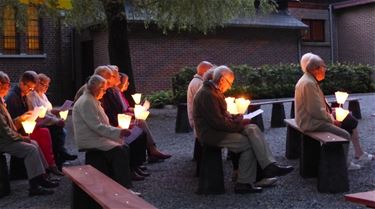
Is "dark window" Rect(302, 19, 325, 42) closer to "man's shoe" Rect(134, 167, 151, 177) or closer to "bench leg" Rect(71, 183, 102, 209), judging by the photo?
"man's shoe" Rect(134, 167, 151, 177)

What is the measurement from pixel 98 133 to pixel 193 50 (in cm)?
1775

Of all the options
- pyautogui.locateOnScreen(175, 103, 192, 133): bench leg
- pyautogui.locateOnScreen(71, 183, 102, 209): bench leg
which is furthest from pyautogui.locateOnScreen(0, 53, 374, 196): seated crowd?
pyautogui.locateOnScreen(175, 103, 192, 133): bench leg

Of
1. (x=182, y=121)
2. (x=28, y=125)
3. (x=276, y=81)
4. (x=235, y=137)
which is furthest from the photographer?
(x=276, y=81)

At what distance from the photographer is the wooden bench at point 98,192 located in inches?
188

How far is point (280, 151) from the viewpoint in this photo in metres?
10.1

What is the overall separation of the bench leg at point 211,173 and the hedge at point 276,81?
12743mm

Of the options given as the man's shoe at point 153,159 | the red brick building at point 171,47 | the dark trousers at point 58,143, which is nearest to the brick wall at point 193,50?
the red brick building at point 171,47

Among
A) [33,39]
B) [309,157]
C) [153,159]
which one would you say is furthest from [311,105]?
[33,39]

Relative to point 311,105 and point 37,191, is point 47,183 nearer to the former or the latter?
point 37,191

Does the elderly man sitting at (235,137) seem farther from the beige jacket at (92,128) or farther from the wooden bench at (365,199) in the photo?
the wooden bench at (365,199)

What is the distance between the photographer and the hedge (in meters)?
20.2

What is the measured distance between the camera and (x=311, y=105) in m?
7.45

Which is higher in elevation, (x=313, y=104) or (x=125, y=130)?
(x=313, y=104)

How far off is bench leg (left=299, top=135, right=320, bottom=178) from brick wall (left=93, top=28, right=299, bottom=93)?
15538mm
